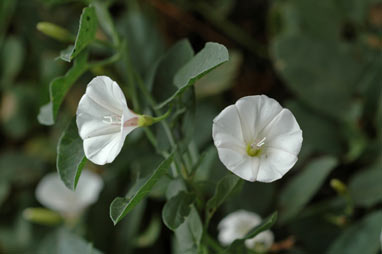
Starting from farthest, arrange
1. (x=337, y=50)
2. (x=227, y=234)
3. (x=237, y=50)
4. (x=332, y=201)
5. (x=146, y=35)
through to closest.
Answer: (x=237, y=50) < (x=146, y=35) < (x=337, y=50) < (x=332, y=201) < (x=227, y=234)

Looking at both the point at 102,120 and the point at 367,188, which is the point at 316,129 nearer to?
the point at 367,188

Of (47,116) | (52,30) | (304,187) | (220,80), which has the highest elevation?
(52,30)

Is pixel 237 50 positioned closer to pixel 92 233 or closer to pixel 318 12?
pixel 318 12

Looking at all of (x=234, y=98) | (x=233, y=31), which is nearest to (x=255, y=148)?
(x=234, y=98)

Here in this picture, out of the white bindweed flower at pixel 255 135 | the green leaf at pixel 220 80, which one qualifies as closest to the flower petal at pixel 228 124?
the white bindweed flower at pixel 255 135

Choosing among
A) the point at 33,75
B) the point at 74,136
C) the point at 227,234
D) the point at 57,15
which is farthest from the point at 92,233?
the point at 57,15

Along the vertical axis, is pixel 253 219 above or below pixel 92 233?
above

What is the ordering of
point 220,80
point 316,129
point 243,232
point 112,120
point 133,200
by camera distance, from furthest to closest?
point 220,80
point 316,129
point 243,232
point 112,120
point 133,200
